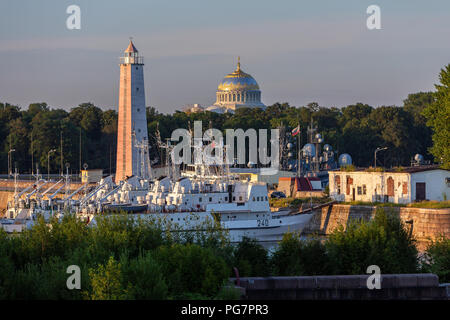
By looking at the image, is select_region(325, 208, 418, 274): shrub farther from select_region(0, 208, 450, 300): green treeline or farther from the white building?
the white building

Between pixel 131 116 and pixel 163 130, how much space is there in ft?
101

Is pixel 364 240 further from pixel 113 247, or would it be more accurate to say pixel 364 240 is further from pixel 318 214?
pixel 318 214

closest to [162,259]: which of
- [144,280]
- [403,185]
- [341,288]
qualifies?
[144,280]

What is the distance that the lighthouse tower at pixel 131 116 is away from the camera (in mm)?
82812

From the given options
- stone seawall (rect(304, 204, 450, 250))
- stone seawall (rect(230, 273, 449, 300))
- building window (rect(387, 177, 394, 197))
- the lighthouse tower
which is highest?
the lighthouse tower

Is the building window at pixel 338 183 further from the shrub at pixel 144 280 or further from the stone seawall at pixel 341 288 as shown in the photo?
the shrub at pixel 144 280

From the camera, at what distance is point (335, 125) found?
13062cm

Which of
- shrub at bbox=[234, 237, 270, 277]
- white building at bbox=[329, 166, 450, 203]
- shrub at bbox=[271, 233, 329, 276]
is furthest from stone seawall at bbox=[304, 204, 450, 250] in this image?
shrub at bbox=[234, 237, 270, 277]

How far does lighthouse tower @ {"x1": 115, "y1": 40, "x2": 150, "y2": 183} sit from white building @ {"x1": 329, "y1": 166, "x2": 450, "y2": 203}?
21.0 m

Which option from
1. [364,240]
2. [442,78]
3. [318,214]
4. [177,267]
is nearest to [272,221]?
[318,214]

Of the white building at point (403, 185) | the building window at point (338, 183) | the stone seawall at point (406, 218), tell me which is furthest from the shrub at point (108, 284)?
the building window at point (338, 183)

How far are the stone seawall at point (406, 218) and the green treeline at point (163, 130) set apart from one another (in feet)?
119

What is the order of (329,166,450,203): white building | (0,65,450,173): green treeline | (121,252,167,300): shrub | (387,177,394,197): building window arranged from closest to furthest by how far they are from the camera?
(121,252,167,300): shrub, (329,166,450,203): white building, (387,177,394,197): building window, (0,65,450,173): green treeline

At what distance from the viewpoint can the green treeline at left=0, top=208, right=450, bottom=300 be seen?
29.8m
